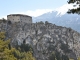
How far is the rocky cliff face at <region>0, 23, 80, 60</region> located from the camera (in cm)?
15070

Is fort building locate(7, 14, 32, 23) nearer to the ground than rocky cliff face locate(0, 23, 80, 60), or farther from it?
farther from it

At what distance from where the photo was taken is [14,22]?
15325cm

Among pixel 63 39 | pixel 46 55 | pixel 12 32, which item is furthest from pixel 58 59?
pixel 12 32

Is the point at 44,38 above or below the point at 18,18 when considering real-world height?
below

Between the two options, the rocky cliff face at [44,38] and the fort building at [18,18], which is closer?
the rocky cliff face at [44,38]

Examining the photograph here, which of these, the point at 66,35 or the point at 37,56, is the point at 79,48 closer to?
the point at 66,35

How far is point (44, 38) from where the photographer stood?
15450cm

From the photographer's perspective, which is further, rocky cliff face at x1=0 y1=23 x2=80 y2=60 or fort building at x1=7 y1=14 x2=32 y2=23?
fort building at x1=7 y1=14 x2=32 y2=23

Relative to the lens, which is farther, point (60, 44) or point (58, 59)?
point (60, 44)

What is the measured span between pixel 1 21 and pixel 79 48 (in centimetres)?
4795

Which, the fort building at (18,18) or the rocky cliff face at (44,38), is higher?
the fort building at (18,18)

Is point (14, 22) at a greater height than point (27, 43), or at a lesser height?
greater

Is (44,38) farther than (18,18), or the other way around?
(18,18)

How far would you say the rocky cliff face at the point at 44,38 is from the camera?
494 ft
